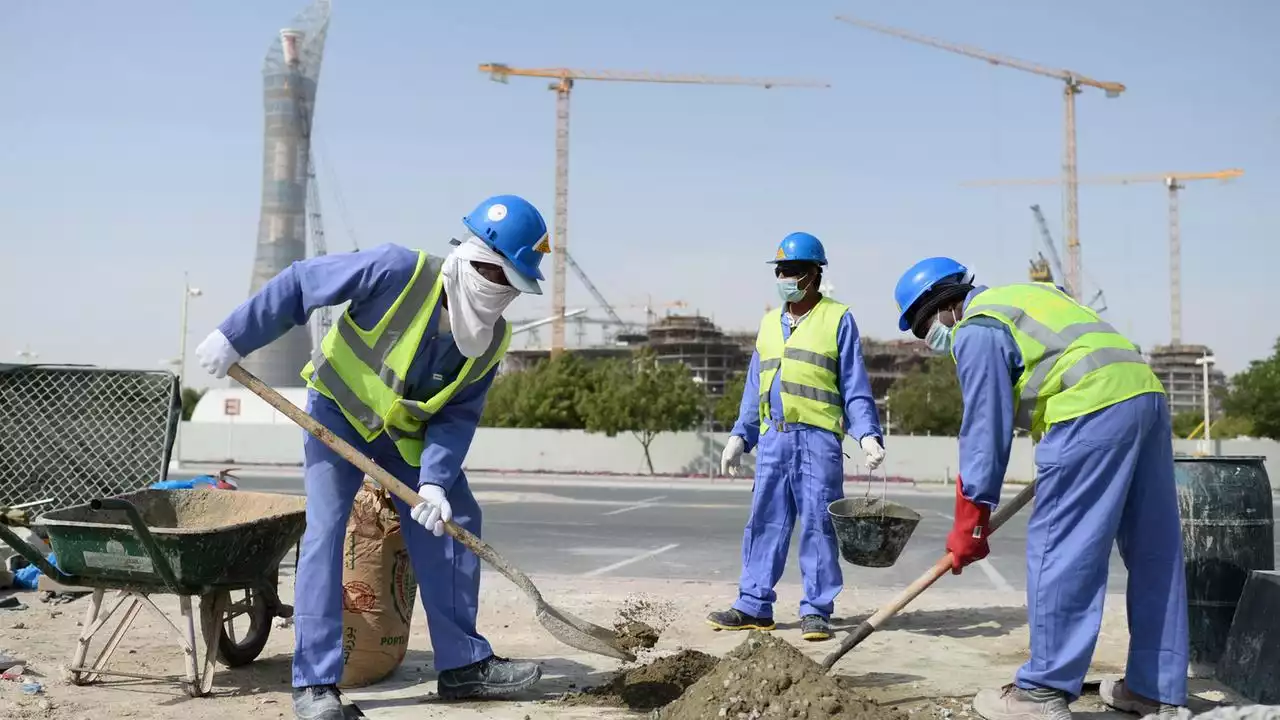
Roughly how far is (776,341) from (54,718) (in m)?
3.95

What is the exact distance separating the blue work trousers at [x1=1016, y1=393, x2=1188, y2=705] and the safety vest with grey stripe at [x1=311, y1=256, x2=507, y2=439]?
228 cm

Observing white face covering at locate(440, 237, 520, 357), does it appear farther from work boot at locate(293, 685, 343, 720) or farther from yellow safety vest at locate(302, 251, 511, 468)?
work boot at locate(293, 685, 343, 720)

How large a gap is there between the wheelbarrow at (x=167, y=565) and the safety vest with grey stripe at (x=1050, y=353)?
3.00m

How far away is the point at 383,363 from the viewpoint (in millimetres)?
4262

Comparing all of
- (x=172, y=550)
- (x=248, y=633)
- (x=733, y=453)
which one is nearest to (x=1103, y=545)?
(x=733, y=453)

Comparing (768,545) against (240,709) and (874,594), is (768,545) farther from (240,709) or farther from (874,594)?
(240,709)

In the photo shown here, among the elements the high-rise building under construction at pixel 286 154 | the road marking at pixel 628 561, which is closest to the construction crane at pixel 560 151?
the high-rise building under construction at pixel 286 154

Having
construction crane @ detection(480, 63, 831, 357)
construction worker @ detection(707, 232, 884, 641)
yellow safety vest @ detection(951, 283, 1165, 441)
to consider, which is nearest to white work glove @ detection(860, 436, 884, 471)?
construction worker @ detection(707, 232, 884, 641)

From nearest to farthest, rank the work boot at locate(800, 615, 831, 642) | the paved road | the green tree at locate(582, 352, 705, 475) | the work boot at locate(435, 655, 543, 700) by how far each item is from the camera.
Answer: the work boot at locate(435, 655, 543, 700) < the work boot at locate(800, 615, 831, 642) < the paved road < the green tree at locate(582, 352, 705, 475)

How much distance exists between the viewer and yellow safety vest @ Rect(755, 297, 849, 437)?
19.7 ft

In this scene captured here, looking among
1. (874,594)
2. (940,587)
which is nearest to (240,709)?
(874,594)

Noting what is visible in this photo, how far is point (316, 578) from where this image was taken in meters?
4.14

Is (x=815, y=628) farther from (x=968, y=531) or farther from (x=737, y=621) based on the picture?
(x=968, y=531)

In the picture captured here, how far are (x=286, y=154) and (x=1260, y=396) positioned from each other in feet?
365
